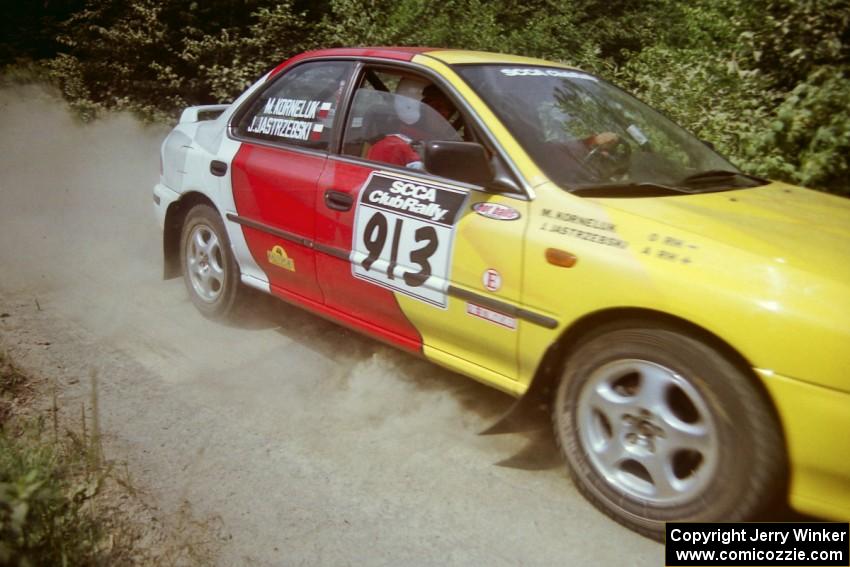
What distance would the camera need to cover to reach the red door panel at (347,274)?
3.63 metres

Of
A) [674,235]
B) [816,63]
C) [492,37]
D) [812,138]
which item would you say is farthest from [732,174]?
[492,37]

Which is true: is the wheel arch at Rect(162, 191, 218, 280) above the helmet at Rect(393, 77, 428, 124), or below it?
below

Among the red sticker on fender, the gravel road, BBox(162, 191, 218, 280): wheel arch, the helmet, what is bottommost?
the gravel road

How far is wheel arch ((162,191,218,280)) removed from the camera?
5.01 m

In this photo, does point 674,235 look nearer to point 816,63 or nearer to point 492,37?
point 816,63

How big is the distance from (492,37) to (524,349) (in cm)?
599

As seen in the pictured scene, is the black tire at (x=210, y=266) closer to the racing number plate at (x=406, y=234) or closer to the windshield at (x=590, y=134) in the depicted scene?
the racing number plate at (x=406, y=234)

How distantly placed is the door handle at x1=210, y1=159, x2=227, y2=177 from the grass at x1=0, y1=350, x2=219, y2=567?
5.32ft

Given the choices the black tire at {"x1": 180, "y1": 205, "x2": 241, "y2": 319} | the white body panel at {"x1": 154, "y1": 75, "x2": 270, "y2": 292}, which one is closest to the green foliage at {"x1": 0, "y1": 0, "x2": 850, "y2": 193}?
the white body panel at {"x1": 154, "y1": 75, "x2": 270, "y2": 292}

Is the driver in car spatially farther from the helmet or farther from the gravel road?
the gravel road

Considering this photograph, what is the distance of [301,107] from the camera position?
13.9ft

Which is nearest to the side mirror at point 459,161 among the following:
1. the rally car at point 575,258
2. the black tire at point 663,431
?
the rally car at point 575,258

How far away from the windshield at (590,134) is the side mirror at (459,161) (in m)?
0.20

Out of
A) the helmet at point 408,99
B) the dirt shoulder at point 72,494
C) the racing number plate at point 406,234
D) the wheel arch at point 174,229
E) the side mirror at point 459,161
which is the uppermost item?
the helmet at point 408,99
